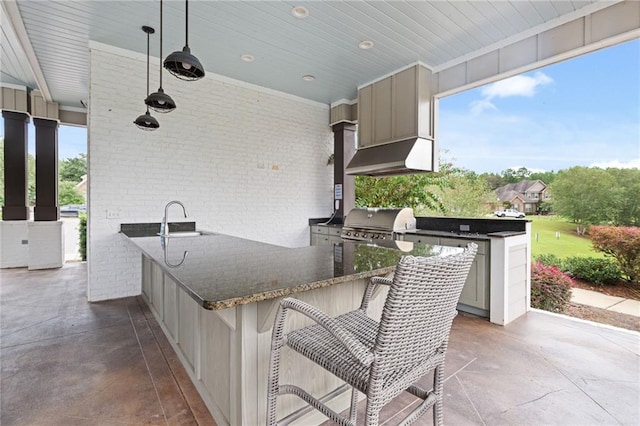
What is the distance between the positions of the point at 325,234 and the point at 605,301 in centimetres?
348

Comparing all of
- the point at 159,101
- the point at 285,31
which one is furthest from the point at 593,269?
the point at 159,101

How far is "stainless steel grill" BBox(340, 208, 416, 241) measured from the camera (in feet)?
12.6

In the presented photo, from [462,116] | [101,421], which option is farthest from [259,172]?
[101,421]

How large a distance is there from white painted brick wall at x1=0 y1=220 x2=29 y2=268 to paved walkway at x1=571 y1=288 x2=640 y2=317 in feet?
26.9

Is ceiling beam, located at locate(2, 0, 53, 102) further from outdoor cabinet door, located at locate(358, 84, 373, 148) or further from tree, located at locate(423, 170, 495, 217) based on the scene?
tree, located at locate(423, 170, 495, 217)

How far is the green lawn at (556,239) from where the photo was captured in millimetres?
3463

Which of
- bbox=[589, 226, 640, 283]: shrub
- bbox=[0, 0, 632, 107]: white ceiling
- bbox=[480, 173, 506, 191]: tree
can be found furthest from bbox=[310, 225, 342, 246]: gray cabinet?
bbox=[589, 226, 640, 283]: shrub

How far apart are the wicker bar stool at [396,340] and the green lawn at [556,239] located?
315cm

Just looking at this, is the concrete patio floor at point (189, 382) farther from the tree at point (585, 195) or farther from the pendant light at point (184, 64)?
the pendant light at point (184, 64)

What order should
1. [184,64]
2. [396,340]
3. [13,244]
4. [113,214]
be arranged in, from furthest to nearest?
[13,244], [113,214], [184,64], [396,340]

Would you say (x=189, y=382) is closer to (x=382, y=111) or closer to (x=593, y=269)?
(x=382, y=111)

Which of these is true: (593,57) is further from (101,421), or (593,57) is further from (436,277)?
(101,421)

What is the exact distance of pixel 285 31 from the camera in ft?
10.6

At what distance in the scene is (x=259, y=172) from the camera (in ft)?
15.4
